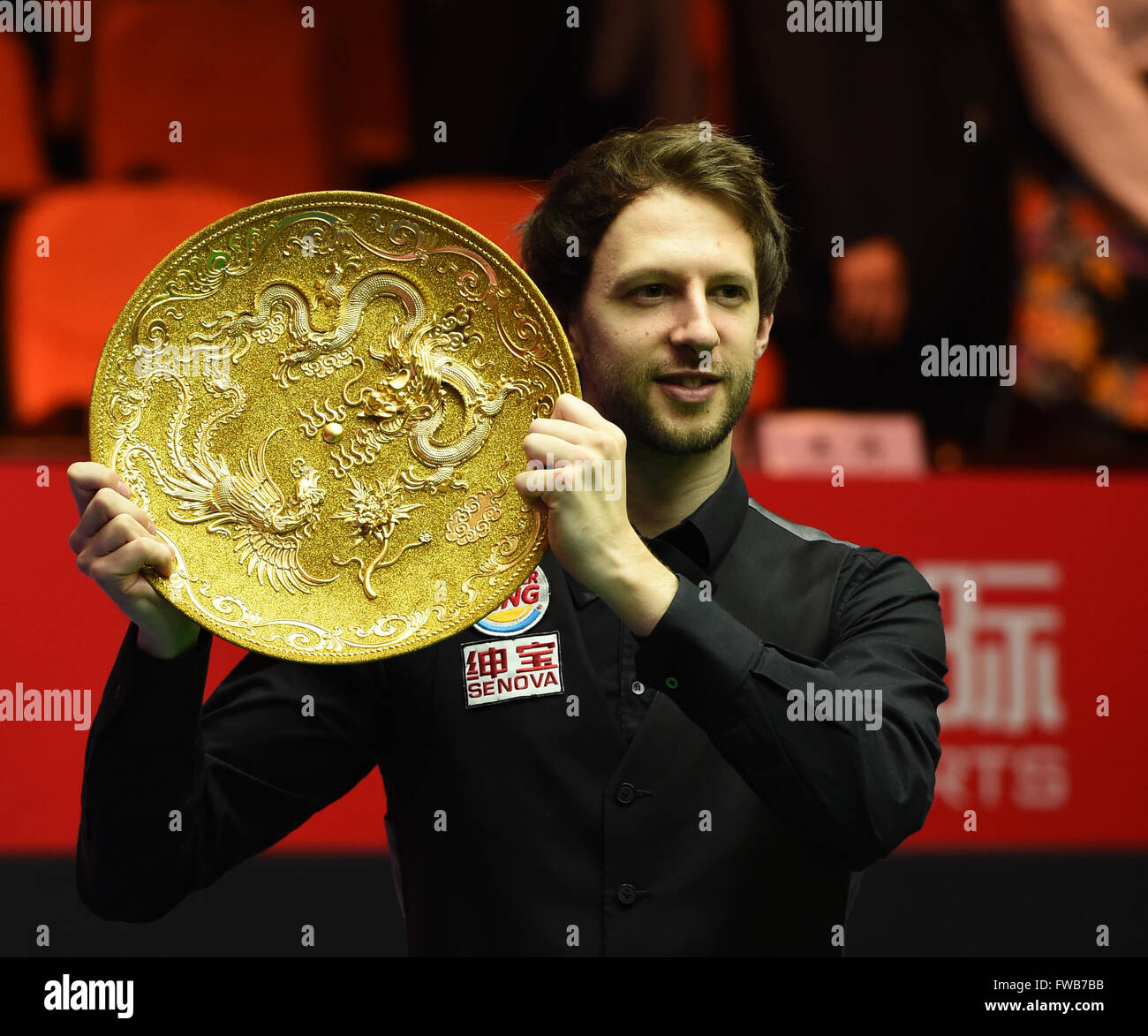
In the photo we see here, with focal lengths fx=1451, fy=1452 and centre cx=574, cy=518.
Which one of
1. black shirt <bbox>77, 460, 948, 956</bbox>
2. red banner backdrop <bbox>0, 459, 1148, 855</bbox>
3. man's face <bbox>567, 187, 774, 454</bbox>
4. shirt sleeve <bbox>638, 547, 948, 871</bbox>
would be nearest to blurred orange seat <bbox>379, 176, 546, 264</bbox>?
red banner backdrop <bbox>0, 459, 1148, 855</bbox>

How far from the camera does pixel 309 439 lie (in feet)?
4.91

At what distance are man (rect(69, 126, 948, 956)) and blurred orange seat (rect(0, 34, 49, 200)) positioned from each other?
261cm

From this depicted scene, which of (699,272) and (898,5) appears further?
(898,5)

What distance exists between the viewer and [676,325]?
1.54m

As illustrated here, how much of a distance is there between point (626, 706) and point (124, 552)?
54 cm

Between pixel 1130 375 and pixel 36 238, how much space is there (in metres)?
3.04

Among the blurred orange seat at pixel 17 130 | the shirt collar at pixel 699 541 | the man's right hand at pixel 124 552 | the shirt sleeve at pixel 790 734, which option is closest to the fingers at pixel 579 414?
the shirt sleeve at pixel 790 734

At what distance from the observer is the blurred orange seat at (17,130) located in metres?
3.80

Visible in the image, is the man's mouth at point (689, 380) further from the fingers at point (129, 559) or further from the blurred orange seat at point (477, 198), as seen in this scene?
the blurred orange seat at point (477, 198)

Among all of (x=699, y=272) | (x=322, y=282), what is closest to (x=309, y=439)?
(x=322, y=282)

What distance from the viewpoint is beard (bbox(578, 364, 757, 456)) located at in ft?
5.08

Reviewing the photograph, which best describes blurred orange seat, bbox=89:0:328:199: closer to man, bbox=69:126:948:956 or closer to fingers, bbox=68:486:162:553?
man, bbox=69:126:948:956

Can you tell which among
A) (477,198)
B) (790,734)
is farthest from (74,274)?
(790,734)

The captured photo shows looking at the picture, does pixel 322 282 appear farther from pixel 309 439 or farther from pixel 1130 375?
pixel 1130 375
